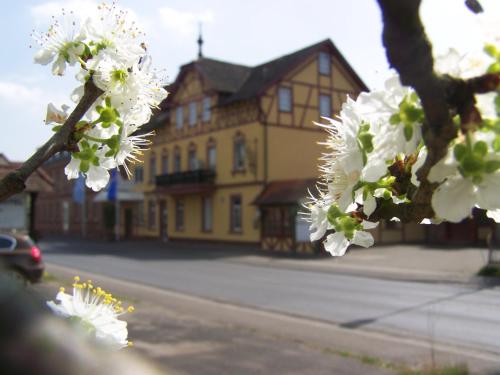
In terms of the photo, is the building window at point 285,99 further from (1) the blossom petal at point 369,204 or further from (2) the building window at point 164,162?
A: (1) the blossom petal at point 369,204

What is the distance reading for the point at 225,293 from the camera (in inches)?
609

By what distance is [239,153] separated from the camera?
116 ft

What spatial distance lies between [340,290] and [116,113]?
15.0 m

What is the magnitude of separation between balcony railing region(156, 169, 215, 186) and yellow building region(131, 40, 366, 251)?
6 centimetres

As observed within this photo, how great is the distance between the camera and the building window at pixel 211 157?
37.4m

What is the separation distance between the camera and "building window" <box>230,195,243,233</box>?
116 feet

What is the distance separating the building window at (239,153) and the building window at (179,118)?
6.74 m

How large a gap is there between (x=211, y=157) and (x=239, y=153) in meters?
3.19

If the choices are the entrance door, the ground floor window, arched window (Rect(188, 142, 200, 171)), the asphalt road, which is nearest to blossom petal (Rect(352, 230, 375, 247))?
A: the asphalt road

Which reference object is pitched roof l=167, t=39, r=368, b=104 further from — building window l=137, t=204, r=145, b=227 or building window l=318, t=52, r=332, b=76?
building window l=137, t=204, r=145, b=227

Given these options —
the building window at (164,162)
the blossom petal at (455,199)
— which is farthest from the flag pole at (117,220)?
the blossom petal at (455,199)

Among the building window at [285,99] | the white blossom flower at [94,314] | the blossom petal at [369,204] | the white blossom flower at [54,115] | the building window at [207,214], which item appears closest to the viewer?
the blossom petal at [369,204]

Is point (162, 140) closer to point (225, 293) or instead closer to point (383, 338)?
point (225, 293)

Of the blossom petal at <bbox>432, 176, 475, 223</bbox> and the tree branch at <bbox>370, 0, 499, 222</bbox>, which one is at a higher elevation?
the tree branch at <bbox>370, 0, 499, 222</bbox>
